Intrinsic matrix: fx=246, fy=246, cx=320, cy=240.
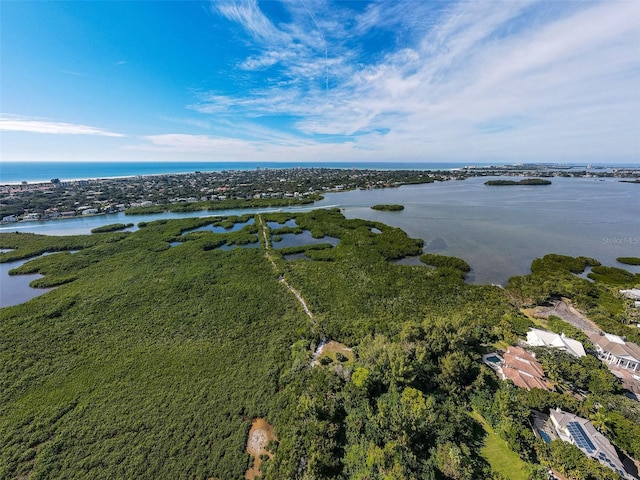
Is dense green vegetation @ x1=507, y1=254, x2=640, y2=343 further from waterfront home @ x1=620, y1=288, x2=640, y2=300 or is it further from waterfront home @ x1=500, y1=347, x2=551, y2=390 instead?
waterfront home @ x1=500, y1=347, x2=551, y2=390

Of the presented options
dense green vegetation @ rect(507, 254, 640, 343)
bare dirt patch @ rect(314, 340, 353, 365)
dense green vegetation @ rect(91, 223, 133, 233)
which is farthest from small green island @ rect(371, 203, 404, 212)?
dense green vegetation @ rect(91, 223, 133, 233)

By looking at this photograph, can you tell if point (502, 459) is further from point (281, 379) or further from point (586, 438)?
point (281, 379)

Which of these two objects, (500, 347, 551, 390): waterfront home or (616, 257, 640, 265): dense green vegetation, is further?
(616, 257, 640, 265): dense green vegetation

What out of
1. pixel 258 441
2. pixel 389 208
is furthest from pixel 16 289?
pixel 389 208

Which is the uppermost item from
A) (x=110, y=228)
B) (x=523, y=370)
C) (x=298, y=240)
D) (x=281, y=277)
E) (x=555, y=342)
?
(x=110, y=228)

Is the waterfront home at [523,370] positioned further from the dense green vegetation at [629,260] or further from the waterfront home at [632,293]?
the dense green vegetation at [629,260]

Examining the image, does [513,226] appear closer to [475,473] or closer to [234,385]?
[475,473]

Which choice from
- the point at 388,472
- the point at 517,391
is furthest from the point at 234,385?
the point at 517,391
